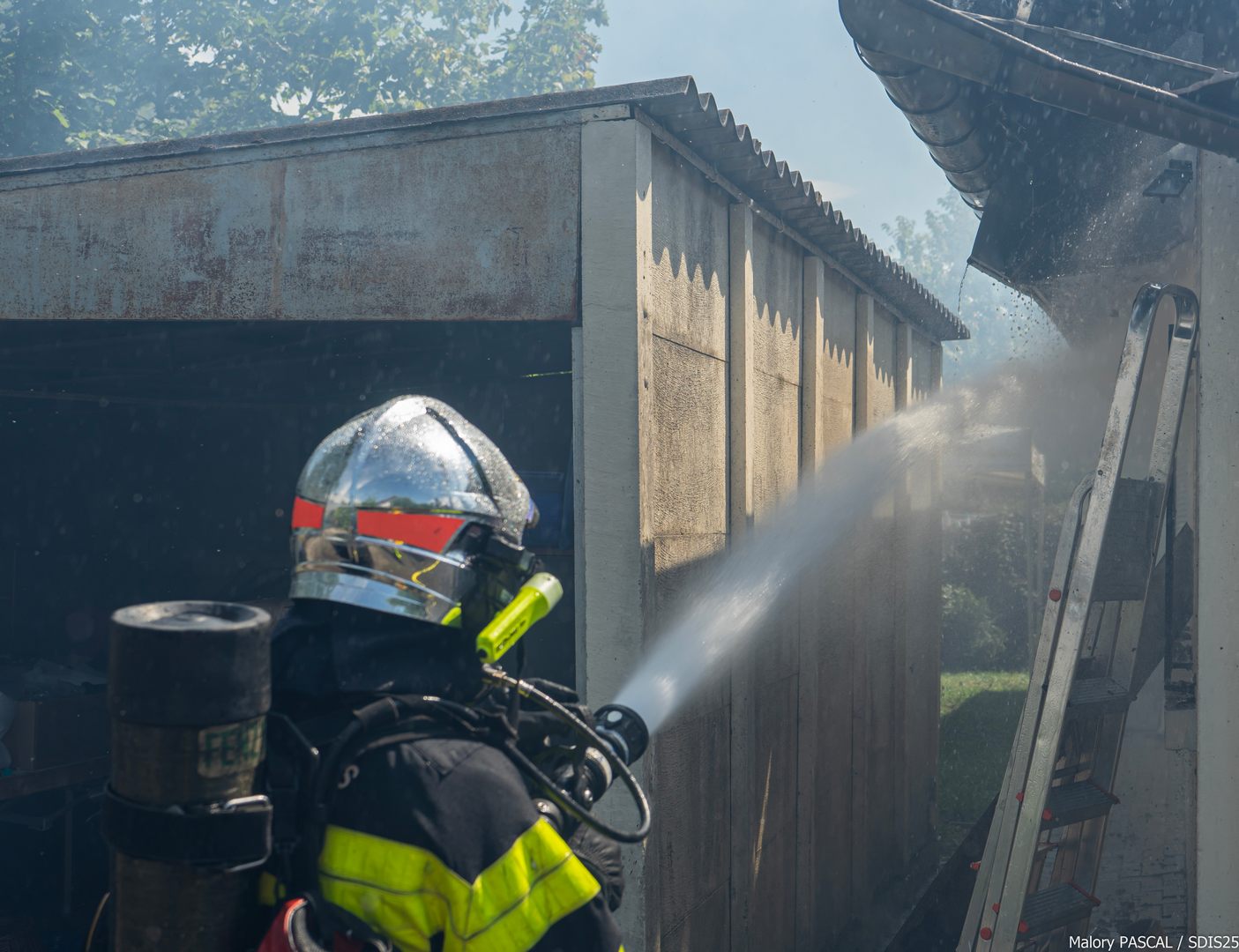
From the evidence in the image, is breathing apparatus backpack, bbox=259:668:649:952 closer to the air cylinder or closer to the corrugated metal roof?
the air cylinder

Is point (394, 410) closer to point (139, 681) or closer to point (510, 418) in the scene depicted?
point (139, 681)

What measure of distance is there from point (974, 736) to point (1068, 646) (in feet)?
34.8

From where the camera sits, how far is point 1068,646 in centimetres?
371

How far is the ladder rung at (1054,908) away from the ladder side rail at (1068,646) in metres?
0.09

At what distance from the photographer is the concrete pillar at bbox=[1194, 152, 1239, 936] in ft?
12.9

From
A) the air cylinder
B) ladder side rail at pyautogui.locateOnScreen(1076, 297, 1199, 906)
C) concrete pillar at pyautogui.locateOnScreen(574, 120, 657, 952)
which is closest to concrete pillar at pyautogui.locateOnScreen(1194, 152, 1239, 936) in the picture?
ladder side rail at pyautogui.locateOnScreen(1076, 297, 1199, 906)

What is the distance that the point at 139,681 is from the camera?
185 centimetres

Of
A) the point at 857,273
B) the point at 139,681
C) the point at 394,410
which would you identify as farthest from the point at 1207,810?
the point at 857,273

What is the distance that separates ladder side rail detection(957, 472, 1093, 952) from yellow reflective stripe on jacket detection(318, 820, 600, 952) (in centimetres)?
232

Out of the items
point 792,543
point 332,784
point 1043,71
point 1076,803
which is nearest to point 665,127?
point 1043,71

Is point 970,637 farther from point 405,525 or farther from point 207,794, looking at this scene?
point 207,794

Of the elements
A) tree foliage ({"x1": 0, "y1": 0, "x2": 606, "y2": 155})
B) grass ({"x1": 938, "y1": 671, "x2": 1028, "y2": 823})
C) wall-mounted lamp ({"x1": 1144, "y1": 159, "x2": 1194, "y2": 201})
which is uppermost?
tree foliage ({"x1": 0, "y1": 0, "x2": 606, "y2": 155})

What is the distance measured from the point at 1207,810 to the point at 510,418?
4.34m

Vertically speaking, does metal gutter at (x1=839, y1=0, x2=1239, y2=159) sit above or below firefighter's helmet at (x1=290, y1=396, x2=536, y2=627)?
above
